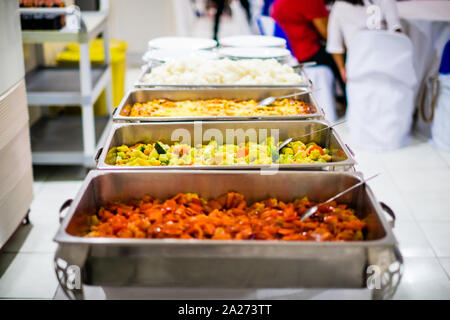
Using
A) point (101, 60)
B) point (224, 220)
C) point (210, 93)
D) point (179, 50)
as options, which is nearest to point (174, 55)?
point (179, 50)

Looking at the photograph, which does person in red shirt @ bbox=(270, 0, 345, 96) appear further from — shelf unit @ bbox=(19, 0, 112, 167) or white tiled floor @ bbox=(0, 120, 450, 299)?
shelf unit @ bbox=(19, 0, 112, 167)

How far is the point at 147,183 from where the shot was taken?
1525 mm

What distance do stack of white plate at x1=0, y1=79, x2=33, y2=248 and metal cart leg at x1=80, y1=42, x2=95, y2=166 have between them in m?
0.60

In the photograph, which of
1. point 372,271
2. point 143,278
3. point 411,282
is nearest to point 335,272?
point 372,271

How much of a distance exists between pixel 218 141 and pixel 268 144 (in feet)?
0.65

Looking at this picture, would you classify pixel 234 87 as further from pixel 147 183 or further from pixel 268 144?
pixel 147 183

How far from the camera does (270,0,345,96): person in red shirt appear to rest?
168 inches

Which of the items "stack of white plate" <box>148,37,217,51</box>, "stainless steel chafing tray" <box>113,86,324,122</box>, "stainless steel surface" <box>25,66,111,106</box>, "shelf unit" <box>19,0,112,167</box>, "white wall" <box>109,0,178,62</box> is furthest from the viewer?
"white wall" <box>109,0,178,62</box>

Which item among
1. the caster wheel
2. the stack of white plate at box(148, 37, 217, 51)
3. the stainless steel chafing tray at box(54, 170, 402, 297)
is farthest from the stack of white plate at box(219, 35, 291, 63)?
the stainless steel chafing tray at box(54, 170, 402, 297)

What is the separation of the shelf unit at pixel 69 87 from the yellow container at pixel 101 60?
0.16 metres

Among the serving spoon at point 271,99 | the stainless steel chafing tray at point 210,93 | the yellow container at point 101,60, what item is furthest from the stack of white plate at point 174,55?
the yellow container at point 101,60

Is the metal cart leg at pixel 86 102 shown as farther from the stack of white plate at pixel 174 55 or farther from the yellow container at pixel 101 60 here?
the yellow container at pixel 101 60

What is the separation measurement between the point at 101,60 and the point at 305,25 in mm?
1837

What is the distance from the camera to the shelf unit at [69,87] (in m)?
3.11
